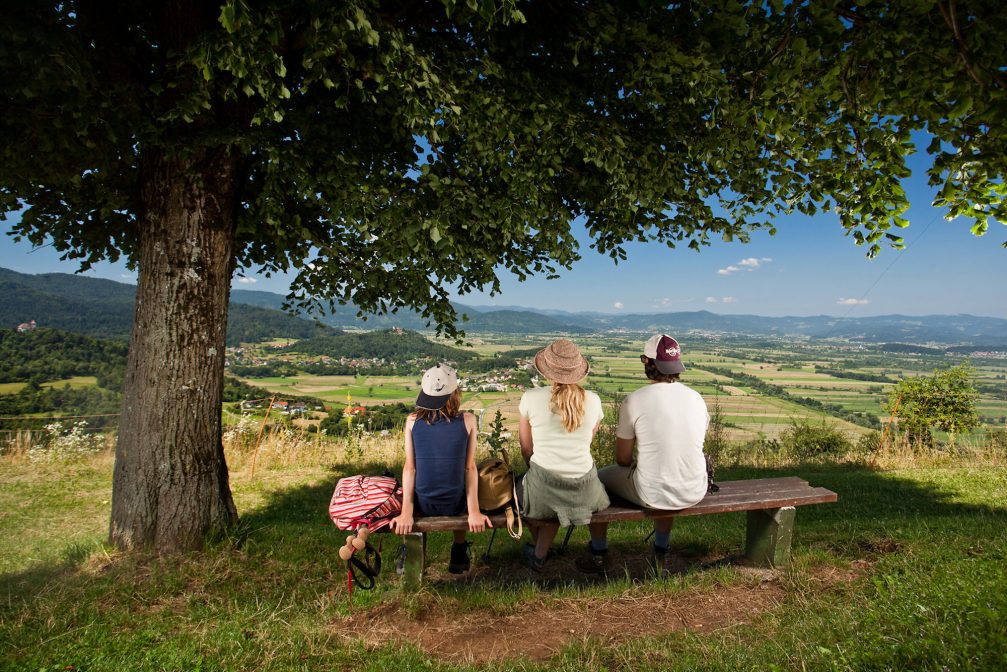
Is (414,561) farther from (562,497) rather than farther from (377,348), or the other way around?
(377,348)

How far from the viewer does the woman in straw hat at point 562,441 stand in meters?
3.85

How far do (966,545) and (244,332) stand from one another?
64.0 metres

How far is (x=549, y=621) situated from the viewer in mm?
3320

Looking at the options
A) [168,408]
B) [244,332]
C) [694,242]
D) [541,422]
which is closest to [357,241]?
[168,408]

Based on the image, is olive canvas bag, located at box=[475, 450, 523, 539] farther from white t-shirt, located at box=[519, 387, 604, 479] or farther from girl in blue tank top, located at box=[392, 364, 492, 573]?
white t-shirt, located at box=[519, 387, 604, 479]

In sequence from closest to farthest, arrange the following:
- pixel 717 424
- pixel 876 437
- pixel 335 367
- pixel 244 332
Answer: pixel 717 424 < pixel 876 437 < pixel 335 367 < pixel 244 332

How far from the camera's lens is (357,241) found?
5797 mm

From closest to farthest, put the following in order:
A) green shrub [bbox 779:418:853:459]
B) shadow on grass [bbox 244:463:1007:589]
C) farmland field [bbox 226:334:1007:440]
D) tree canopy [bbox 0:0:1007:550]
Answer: tree canopy [bbox 0:0:1007:550] < shadow on grass [bbox 244:463:1007:589] < farmland field [bbox 226:334:1007:440] < green shrub [bbox 779:418:853:459]

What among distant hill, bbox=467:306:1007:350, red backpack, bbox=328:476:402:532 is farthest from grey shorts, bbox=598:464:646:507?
distant hill, bbox=467:306:1007:350

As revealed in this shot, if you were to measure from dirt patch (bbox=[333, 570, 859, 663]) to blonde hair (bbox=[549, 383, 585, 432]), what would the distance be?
120 cm

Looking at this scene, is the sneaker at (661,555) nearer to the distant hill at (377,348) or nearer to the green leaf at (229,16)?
the green leaf at (229,16)

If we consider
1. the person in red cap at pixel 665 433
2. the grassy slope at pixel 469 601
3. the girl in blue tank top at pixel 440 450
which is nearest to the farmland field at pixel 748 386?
the person in red cap at pixel 665 433

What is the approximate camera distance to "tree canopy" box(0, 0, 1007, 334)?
3.48m

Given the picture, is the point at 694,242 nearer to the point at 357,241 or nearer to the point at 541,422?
the point at 541,422
